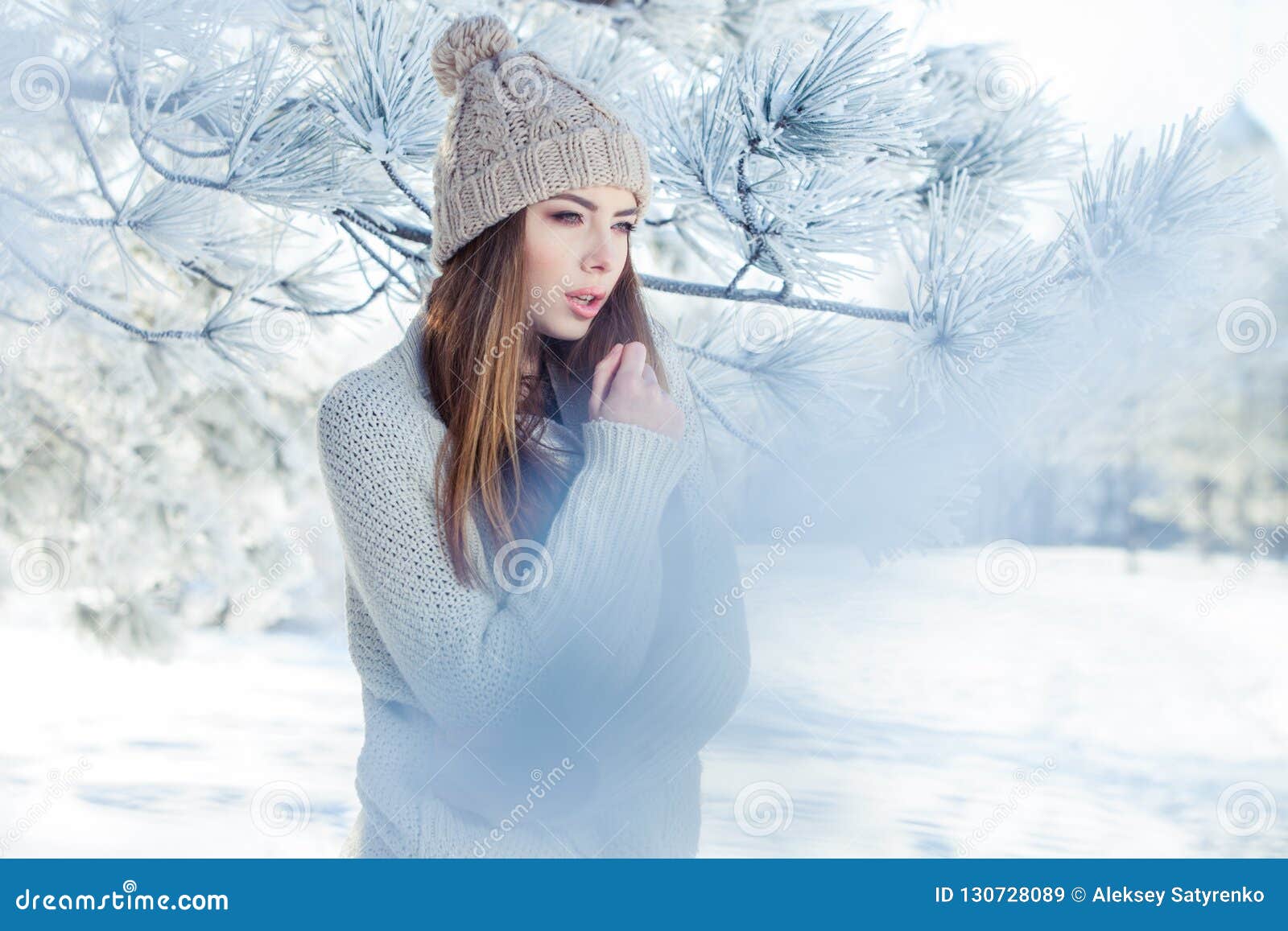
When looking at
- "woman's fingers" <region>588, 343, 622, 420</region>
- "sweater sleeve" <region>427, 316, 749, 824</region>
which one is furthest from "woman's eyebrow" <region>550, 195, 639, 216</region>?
"sweater sleeve" <region>427, 316, 749, 824</region>

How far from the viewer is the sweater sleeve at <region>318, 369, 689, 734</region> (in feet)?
2.42

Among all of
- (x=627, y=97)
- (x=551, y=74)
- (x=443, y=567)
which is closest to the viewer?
(x=443, y=567)

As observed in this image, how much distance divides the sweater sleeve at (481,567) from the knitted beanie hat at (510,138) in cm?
16

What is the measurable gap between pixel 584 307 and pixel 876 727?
0.64 metres

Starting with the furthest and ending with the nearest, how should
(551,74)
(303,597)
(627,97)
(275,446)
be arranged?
(303,597) < (275,446) < (627,97) < (551,74)

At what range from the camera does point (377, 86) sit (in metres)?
0.86

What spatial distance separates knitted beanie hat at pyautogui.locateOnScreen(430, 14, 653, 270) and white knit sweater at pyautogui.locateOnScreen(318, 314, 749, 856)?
0.43 feet

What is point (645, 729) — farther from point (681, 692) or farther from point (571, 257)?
point (571, 257)

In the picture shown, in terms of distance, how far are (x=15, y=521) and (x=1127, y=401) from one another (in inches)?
124

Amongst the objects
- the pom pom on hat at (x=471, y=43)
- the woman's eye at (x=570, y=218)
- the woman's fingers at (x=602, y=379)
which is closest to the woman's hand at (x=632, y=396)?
the woman's fingers at (x=602, y=379)

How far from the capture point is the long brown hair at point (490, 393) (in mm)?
792
